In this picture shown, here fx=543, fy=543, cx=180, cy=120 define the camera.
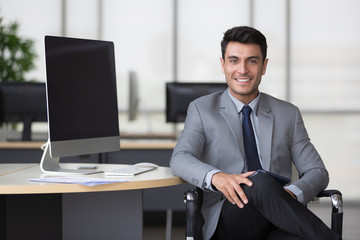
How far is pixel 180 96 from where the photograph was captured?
464 centimetres

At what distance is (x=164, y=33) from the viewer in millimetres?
7711

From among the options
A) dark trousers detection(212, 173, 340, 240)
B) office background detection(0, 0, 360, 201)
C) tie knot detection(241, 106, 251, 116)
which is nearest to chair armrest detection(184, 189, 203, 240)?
Answer: dark trousers detection(212, 173, 340, 240)

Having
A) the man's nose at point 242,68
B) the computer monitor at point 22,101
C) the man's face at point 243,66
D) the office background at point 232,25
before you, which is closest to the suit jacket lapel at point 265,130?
the man's face at point 243,66

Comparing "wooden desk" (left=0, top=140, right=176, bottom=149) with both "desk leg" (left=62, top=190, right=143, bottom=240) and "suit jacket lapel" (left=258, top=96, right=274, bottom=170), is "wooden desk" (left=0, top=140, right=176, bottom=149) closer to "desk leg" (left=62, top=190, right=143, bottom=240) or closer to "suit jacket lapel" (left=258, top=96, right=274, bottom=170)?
"desk leg" (left=62, top=190, right=143, bottom=240)

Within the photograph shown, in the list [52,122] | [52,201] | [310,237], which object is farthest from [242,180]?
[52,201]

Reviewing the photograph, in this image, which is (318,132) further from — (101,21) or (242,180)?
(242,180)

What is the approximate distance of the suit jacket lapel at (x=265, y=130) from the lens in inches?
95.3

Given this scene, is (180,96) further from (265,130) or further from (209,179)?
(209,179)

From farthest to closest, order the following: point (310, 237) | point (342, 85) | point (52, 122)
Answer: point (342, 85) → point (52, 122) → point (310, 237)

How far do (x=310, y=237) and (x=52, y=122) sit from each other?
3.83 ft

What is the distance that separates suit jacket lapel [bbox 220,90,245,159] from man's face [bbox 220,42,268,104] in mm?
66

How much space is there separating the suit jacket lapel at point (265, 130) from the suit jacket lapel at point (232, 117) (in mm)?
94

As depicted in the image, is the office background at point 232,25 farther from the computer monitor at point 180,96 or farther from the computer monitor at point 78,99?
the computer monitor at point 78,99

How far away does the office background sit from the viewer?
7.57 meters
